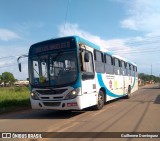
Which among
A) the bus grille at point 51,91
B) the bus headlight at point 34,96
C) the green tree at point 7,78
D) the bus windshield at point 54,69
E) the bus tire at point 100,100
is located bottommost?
the bus tire at point 100,100

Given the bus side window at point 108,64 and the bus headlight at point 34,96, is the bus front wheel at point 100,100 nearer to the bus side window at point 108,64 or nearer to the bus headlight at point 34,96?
the bus side window at point 108,64

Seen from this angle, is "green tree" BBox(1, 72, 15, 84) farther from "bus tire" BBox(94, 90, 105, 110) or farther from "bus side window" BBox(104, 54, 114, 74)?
"bus tire" BBox(94, 90, 105, 110)

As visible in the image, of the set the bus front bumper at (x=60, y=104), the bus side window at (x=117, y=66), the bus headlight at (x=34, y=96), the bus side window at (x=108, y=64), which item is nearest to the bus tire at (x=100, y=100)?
the bus side window at (x=108, y=64)

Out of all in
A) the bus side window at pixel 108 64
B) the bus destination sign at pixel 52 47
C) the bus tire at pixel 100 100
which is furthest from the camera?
the bus side window at pixel 108 64

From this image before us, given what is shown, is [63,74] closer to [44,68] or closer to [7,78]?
[44,68]

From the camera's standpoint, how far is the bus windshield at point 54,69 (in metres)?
11.9

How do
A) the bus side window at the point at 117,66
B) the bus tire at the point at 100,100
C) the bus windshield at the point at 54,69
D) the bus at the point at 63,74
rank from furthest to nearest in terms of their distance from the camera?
the bus side window at the point at 117,66, the bus tire at the point at 100,100, the bus windshield at the point at 54,69, the bus at the point at 63,74

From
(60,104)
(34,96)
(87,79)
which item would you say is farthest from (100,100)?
(34,96)

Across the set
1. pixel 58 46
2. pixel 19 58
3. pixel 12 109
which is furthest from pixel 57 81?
pixel 12 109

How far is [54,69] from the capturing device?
1212 centimetres

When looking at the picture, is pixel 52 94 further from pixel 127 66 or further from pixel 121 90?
pixel 127 66

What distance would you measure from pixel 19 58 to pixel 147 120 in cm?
615

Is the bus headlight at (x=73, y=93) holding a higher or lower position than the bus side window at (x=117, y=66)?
lower

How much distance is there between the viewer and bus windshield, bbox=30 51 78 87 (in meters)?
11.9
